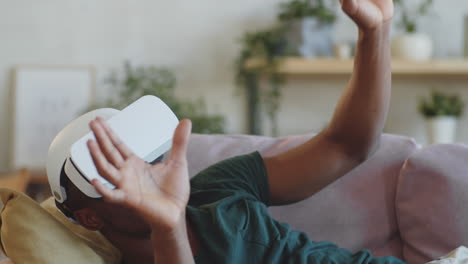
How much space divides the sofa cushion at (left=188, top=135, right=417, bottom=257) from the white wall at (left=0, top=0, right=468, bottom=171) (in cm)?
182

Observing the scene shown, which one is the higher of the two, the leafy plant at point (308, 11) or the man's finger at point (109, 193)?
the leafy plant at point (308, 11)

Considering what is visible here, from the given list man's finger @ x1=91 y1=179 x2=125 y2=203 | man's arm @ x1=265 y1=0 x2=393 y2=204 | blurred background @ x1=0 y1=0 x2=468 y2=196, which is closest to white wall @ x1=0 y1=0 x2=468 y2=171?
blurred background @ x1=0 y1=0 x2=468 y2=196

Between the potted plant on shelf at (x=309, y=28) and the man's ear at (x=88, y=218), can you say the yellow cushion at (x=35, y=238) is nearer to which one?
the man's ear at (x=88, y=218)

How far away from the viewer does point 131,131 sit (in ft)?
3.34

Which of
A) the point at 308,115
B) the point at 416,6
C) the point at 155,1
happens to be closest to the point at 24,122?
the point at 155,1

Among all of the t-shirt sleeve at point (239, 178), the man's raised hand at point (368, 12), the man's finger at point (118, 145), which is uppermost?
the man's raised hand at point (368, 12)

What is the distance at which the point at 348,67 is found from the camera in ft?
9.61

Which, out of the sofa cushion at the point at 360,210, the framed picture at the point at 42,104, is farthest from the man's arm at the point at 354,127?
the framed picture at the point at 42,104

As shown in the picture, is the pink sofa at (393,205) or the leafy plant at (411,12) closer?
the pink sofa at (393,205)

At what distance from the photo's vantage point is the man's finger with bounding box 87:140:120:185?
81cm

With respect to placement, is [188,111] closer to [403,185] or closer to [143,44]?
[143,44]

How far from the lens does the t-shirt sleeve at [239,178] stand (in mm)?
1276

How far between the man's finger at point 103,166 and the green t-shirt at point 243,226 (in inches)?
13.9

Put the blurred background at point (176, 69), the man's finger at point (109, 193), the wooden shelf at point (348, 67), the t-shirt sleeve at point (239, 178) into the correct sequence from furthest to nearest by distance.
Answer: the blurred background at point (176, 69)
the wooden shelf at point (348, 67)
the t-shirt sleeve at point (239, 178)
the man's finger at point (109, 193)
